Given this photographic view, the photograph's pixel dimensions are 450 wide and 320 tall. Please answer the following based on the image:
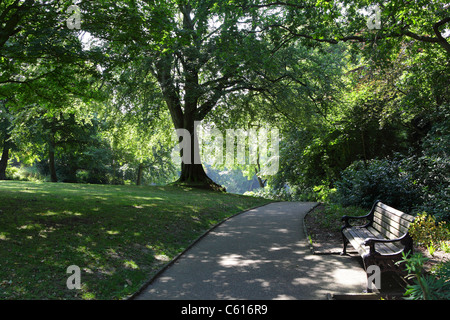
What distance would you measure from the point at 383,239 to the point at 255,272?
230 cm

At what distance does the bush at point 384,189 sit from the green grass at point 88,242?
5.16 m

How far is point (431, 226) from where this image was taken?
7.32m

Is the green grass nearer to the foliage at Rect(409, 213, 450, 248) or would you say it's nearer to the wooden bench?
the wooden bench

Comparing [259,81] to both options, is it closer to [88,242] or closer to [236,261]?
[236,261]

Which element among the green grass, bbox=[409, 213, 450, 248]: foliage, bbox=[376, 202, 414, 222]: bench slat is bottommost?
the green grass

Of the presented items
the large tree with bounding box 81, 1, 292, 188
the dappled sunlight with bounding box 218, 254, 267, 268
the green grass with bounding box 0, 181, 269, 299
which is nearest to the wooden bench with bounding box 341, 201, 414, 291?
the dappled sunlight with bounding box 218, 254, 267, 268

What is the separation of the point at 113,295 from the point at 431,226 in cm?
643

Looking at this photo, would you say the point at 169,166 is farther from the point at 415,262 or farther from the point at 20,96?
the point at 415,262

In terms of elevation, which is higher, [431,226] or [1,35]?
[1,35]

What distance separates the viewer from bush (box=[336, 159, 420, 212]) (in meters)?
10.8

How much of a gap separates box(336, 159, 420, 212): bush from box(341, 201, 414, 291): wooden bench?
3601mm

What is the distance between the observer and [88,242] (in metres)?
7.42

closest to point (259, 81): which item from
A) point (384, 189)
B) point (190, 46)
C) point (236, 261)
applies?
point (190, 46)
